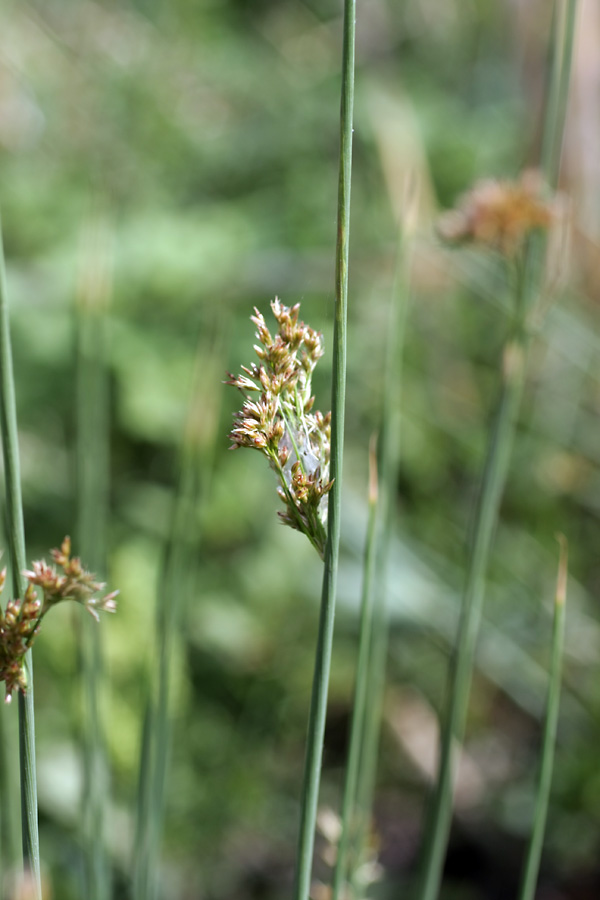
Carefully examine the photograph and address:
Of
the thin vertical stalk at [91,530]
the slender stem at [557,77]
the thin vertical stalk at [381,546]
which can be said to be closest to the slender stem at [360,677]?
the thin vertical stalk at [381,546]

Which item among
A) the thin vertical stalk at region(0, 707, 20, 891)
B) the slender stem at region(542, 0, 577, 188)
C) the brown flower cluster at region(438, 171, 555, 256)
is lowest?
the thin vertical stalk at region(0, 707, 20, 891)

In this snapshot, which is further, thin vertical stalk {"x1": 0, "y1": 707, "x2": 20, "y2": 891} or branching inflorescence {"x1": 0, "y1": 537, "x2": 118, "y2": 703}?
thin vertical stalk {"x1": 0, "y1": 707, "x2": 20, "y2": 891}

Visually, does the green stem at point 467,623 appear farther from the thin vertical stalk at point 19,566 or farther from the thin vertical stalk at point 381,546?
A: the thin vertical stalk at point 19,566

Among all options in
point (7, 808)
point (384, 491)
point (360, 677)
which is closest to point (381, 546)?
point (384, 491)

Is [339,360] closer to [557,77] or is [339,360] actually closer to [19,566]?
[19,566]

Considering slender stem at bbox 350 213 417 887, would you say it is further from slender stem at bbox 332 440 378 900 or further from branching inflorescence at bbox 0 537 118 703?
branching inflorescence at bbox 0 537 118 703

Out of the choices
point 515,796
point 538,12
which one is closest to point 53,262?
point 515,796

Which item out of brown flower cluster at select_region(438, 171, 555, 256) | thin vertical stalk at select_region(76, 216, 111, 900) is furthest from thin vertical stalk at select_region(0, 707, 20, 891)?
brown flower cluster at select_region(438, 171, 555, 256)
